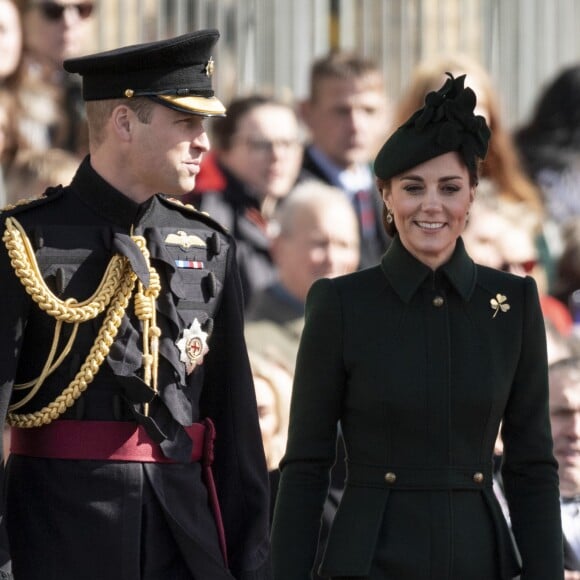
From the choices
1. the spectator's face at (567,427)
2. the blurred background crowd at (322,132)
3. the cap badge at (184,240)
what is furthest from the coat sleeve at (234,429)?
the spectator's face at (567,427)

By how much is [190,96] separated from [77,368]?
69 cm

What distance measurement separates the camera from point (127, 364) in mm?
4320

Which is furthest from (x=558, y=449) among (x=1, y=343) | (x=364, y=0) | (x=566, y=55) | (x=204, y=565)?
(x=566, y=55)

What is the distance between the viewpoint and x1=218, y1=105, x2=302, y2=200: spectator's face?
7934mm

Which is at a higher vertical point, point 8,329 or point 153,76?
point 153,76

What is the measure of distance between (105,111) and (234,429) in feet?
2.71

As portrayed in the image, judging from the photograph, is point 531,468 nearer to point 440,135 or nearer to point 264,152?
point 440,135

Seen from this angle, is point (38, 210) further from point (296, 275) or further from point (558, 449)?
point (296, 275)

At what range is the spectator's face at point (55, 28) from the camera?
7477mm

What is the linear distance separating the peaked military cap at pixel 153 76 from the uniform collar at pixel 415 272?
1.90 ft

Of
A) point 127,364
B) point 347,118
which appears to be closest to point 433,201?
point 127,364

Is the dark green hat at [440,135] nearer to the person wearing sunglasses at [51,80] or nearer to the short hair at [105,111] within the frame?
the short hair at [105,111]

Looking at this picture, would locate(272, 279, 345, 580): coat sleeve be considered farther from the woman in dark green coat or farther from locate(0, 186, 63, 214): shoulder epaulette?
locate(0, 186, 63, 214): shoulder epaulette

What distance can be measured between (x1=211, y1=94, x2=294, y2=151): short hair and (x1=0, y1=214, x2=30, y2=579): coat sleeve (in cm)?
369
